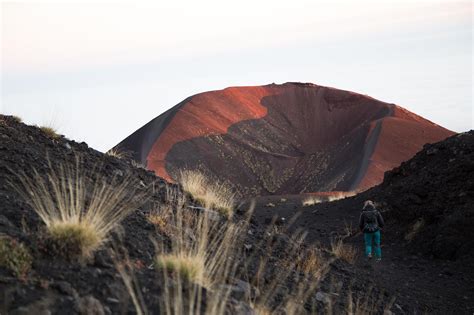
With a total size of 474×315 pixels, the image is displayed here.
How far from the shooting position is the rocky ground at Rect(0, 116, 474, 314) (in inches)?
189

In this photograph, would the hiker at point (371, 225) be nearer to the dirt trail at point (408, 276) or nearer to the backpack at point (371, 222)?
the backpack at point (371, 222)

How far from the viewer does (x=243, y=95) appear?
6831cm

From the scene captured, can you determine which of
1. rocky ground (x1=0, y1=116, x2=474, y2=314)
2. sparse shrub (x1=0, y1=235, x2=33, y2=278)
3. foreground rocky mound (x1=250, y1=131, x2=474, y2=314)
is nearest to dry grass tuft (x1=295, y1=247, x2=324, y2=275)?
rocky ground (x1=0, y1=116, x2=474, y2=314)

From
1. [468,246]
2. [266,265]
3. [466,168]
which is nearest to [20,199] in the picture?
[266,265]

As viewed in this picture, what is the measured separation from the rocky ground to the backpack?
33.7 inches

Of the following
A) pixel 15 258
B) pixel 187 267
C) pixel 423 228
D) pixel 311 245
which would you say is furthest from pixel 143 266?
pixel 423 228

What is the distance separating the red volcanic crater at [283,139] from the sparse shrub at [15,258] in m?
38.4

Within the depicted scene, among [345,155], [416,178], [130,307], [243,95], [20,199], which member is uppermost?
[243,95]

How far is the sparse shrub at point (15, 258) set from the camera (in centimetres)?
468

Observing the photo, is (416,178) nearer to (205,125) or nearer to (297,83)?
(205,125)

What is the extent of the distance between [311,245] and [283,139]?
51.4m

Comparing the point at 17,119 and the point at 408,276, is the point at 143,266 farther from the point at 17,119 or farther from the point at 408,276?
the point at 408,276

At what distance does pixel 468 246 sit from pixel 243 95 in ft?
183

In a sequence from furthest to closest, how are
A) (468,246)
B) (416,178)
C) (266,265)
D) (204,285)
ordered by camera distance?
(416,178) < (468,246) < (266,265) < (204,285)
